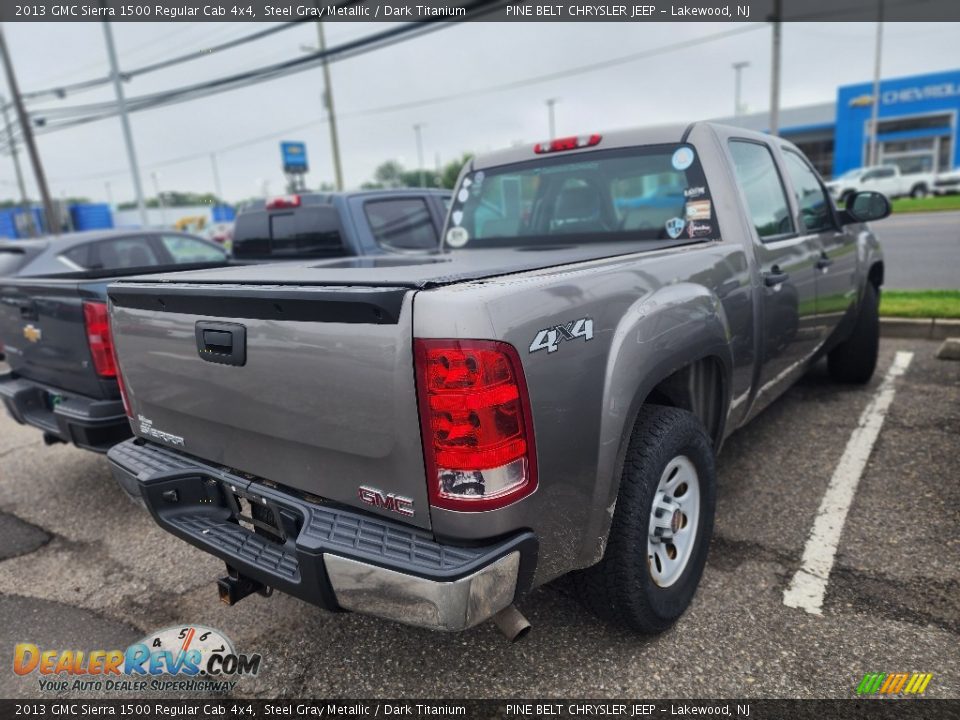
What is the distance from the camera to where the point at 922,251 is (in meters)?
12.2

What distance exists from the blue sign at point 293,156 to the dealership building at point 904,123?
31288 mm

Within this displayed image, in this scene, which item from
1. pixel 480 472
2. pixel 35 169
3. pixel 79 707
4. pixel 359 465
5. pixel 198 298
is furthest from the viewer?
pixel 35 169

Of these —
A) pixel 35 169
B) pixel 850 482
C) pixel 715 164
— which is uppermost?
pixel 35 169

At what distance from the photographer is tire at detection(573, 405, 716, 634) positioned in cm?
219

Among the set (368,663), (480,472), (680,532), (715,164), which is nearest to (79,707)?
(368,663)

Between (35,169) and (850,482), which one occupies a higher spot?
(35,169)

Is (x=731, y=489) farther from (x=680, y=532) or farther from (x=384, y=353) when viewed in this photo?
(x=384, y=353)

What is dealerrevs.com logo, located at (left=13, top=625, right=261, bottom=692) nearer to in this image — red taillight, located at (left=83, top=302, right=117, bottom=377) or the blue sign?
red taillight, located at (left=83, top=302, right=117, bottom=377)

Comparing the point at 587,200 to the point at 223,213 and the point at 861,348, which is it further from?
the point at 223,213

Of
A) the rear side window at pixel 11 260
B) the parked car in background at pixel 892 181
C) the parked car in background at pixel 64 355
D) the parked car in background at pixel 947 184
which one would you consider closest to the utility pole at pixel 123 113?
the rear side window at pixel 11 260

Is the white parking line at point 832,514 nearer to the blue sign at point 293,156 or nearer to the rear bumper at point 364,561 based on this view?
the rear bumper at point 364,561

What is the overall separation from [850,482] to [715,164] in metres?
1.92

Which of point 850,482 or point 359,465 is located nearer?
point 359,465

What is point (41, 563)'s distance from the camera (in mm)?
3355
